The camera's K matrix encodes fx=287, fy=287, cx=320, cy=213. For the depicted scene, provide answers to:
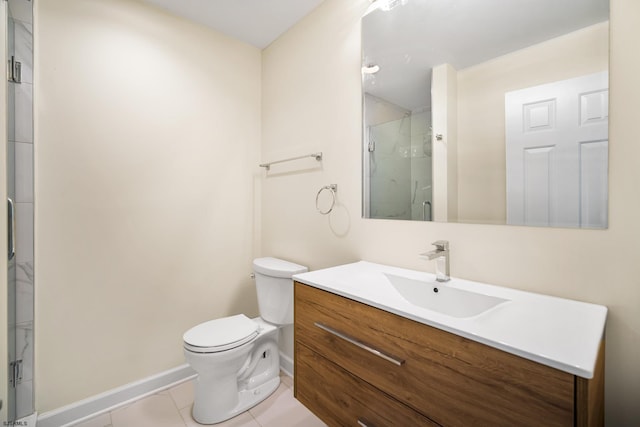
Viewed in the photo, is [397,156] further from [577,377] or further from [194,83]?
[194,83]

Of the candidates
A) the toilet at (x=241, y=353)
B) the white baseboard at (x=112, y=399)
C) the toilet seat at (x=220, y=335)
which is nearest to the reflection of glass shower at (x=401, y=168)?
the toilet at (x=241, y=353)

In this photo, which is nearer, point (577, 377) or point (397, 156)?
point (577, 377)

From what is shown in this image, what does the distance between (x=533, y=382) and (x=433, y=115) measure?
3.43 feet

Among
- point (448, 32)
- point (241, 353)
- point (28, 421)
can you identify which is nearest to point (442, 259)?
point (448, 32)

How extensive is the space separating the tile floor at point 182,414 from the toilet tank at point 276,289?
475 mm

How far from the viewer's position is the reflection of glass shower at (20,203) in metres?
1.40

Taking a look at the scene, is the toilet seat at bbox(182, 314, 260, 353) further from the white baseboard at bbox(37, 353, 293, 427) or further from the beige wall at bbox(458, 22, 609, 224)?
the beige wall at bbox(458, 22, 609, 224)

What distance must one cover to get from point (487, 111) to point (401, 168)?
44 centimetres

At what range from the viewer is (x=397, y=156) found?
57.0 inches

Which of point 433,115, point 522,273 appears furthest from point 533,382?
point 433,115

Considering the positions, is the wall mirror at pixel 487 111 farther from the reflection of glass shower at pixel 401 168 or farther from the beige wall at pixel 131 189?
the beige wall at pixel 131 189

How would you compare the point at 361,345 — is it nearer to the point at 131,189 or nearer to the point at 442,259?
the point at 442,259

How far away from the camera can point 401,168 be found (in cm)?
Answer: 144

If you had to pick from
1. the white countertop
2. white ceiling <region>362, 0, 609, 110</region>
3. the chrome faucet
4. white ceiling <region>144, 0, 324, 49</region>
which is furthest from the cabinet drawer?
white ceiling <region>144, 0, 324, 49</region>
